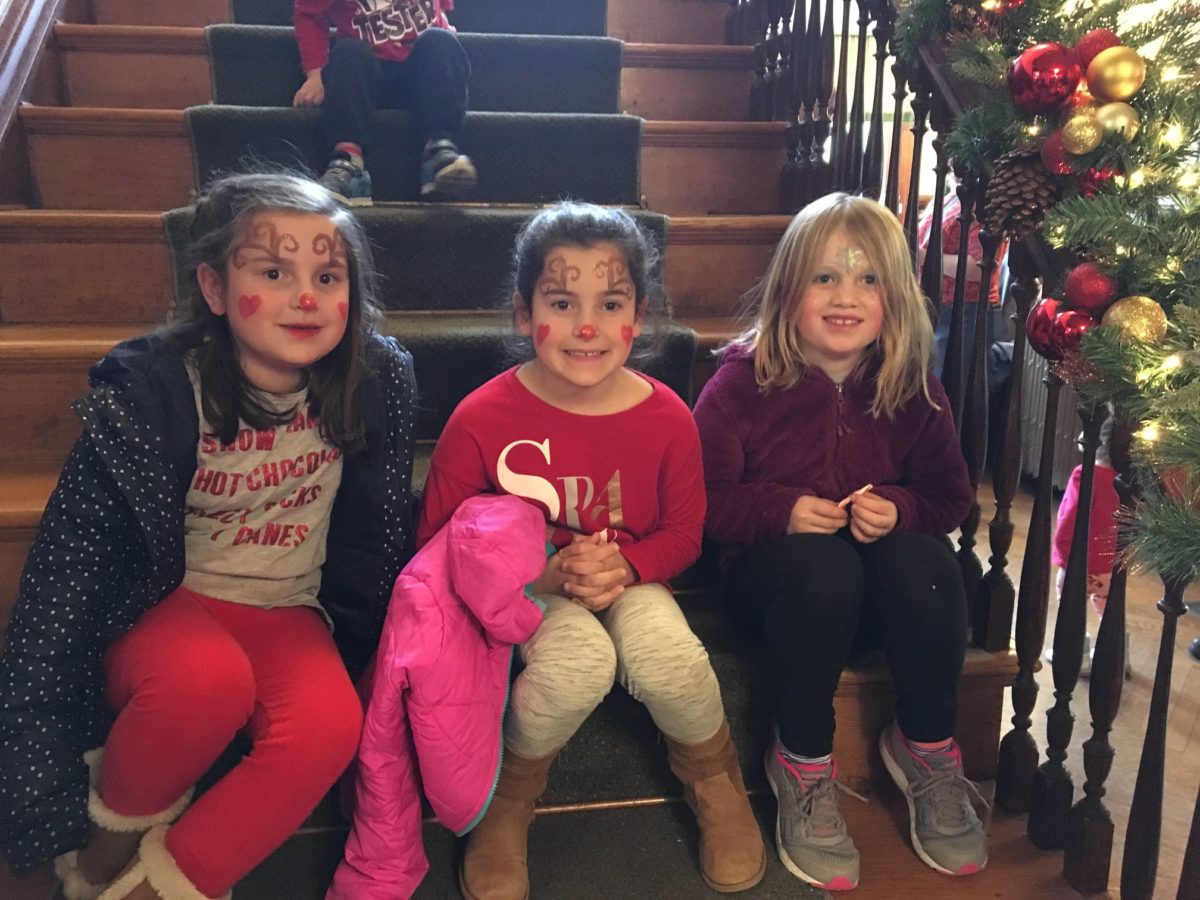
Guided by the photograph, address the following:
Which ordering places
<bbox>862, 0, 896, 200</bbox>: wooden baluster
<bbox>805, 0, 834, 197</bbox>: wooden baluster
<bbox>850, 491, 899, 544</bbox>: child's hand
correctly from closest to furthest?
1. <bbox>850, 491, 899, 544</bbox>: child's hand
2. <bbox>862, 0, 896, 200</bbox>: wooden baluster
3. <bbox>805, 0, 834, 197</bbox>: wooden baluster

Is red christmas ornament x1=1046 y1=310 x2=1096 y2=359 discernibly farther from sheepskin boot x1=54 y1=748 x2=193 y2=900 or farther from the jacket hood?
sheepskin boot x1=54 y1=748 x2=193 y2=900

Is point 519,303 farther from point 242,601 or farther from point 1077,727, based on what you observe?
point 1077,727

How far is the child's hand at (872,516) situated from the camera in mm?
1258

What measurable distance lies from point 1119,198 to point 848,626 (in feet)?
2.01

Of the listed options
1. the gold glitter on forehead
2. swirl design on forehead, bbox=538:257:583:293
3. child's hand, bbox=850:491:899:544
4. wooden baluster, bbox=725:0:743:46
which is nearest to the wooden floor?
child's hand, bbox=850:491:899:544

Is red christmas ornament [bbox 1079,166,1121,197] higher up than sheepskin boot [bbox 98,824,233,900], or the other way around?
red christmas ornament [bbox 1079,166,1121,197]

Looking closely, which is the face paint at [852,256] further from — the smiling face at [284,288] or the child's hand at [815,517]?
the smiling face at [284,288]

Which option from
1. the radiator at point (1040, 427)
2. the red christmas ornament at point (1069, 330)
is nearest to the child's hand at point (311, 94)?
the red christmas ornament at point (1069, 330)

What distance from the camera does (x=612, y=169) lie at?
2.00 metres

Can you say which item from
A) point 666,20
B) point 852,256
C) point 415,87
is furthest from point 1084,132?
point 666,20

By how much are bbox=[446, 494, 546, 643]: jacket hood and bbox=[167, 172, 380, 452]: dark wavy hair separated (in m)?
0.24

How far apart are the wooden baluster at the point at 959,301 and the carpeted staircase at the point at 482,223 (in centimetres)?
41

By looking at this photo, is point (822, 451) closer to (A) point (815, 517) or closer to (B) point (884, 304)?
(A) point (815, 517)

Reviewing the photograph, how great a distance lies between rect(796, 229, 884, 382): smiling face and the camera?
4.18 ft
